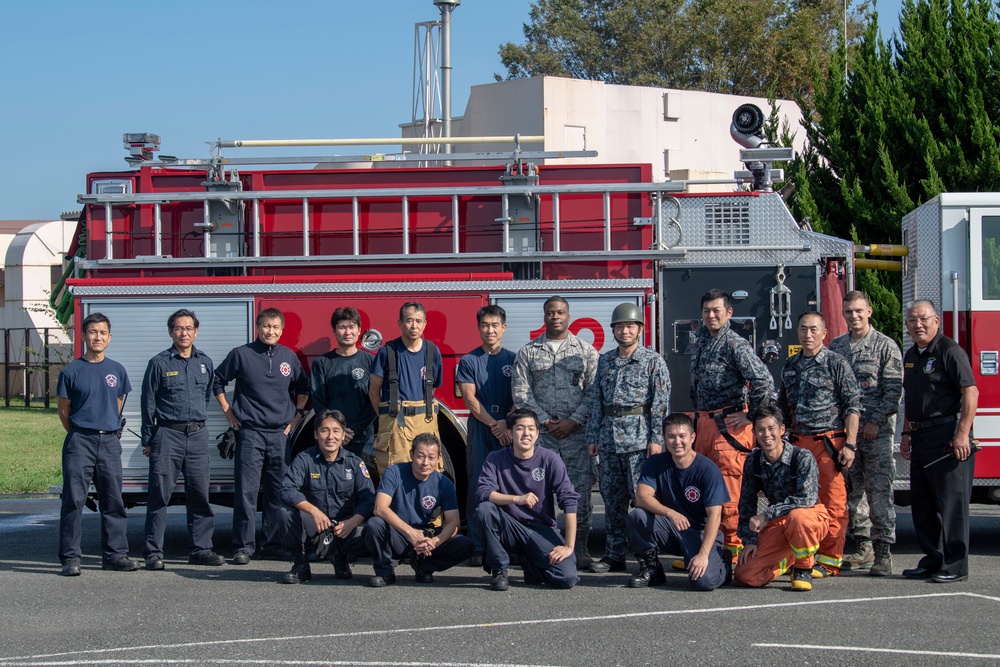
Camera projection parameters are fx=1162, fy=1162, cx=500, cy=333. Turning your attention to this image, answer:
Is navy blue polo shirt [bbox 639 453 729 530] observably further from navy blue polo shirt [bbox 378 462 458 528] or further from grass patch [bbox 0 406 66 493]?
grass patch [bbox 0 406 66 493]

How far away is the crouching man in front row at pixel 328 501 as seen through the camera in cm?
745

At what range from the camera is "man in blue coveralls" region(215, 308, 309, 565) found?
8188 millimetres

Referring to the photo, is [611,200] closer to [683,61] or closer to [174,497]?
[174,497]

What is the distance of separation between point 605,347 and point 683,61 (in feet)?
104

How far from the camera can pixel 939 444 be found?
7348 mm

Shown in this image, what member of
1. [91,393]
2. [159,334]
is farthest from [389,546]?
[159,334]

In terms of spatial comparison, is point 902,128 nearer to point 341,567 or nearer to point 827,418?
point 827,418

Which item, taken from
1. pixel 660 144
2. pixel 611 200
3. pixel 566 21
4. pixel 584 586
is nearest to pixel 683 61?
pixel 566 21

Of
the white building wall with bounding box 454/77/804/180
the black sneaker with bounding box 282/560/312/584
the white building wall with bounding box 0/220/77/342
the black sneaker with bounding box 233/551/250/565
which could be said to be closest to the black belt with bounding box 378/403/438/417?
the black sneaker with bounding box 282/560/312/584

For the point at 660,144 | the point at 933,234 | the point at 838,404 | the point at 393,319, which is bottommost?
the point at 838,404

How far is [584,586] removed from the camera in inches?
287

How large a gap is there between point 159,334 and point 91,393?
0.92 metres

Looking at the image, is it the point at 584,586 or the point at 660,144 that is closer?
the point at 584,586

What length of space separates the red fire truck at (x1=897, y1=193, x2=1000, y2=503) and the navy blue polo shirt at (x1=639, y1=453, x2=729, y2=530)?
6.71 ft
